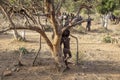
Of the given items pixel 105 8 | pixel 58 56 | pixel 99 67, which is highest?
pixel 58 56

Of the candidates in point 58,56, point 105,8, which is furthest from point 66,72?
point 105,8

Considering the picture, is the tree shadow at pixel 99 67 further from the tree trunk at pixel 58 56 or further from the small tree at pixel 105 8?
the small tree at pixel 105 8

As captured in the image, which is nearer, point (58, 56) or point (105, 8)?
point (58, 56)

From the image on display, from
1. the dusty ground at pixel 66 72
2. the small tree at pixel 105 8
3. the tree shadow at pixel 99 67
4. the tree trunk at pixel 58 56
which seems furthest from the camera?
the small tree at pixel 105 8

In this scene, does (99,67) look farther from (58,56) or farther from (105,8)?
(105,8)

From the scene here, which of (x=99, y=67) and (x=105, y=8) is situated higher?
(x=105, y=8)

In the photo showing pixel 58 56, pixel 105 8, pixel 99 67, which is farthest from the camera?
pixel 105 8

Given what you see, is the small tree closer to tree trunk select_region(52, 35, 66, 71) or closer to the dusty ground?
the dusty ground

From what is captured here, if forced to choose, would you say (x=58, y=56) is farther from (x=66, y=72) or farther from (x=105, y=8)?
(x=105, y=8)

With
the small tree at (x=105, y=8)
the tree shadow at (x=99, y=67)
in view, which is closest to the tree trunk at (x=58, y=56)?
the tree shadow at (x=99, y=67)

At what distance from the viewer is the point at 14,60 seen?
39.8 feet

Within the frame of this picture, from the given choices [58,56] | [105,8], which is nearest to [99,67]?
[58,56]

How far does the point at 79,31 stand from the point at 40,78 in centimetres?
1640

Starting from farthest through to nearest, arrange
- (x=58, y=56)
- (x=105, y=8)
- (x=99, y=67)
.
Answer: (x=105, y=8) → (x=99, y=67) → (x=58, y=56)
